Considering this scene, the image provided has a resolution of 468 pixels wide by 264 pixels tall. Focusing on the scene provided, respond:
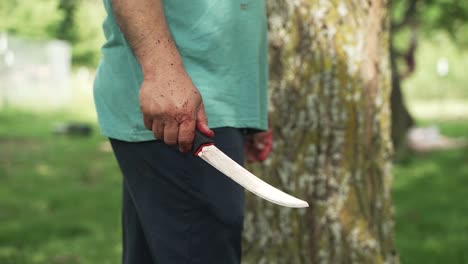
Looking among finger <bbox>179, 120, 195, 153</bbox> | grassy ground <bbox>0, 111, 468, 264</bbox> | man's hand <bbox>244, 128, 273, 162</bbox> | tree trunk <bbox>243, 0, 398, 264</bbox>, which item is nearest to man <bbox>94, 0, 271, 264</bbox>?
finger <bbox>179, 120, 195, 153</bbox>

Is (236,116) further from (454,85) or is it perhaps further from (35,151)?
(454,85)

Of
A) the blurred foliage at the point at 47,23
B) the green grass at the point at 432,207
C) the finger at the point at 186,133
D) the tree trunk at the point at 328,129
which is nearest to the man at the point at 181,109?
the finger at the point at 186,133

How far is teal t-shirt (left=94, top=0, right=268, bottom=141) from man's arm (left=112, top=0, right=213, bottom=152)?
0.08 metres

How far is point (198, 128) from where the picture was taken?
1.56 m

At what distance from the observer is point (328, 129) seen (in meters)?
3.00

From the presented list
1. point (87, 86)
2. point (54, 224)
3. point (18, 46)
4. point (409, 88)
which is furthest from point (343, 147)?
point (409, 88)

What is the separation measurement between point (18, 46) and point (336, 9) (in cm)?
1852

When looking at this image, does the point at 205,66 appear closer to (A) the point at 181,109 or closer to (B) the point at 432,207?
(A) the point at 181,109

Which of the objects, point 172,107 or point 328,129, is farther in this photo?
point 328,129

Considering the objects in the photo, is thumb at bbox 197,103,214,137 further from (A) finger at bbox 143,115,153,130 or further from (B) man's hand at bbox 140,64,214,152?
(A) finger at bbox 143,115,153,130

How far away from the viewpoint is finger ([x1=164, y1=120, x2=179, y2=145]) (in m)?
1.53

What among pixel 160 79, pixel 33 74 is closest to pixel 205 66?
pixel 160 79

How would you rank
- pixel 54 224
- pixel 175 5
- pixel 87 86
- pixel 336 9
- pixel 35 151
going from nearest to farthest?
pixel 175 5
pixel 336 9
pixel 54 224
pixel 35 151
pixel 87 86

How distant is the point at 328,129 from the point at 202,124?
1.51 meters
